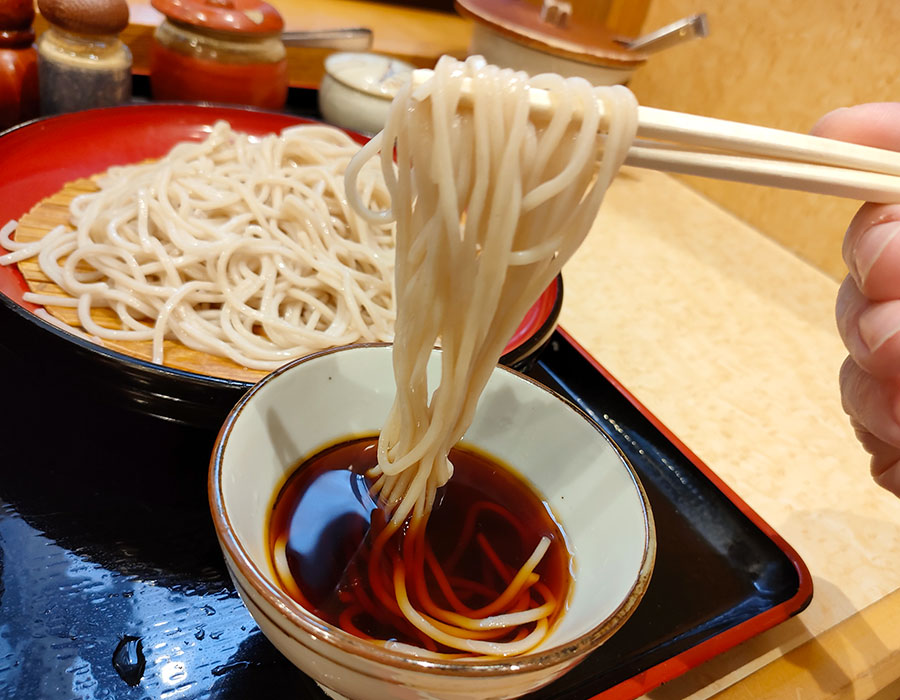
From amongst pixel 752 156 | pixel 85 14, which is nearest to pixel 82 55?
pixel 85 14

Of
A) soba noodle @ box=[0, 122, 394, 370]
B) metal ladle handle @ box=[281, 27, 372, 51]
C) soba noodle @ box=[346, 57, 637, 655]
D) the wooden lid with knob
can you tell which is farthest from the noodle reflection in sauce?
metal ladle handle @ box=[281, 27, 372, 51]

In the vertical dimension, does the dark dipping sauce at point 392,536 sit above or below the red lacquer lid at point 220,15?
below

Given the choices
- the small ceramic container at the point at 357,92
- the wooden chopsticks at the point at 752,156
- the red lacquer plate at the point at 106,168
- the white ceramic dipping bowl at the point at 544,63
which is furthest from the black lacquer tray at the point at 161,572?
the white ceramic dipping bowl at the point at 544,63

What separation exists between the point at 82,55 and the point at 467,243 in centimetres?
125

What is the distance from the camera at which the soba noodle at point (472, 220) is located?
25.5 inches

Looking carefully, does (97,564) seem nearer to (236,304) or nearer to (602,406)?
(236,304)

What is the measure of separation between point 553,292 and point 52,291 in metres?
0.80

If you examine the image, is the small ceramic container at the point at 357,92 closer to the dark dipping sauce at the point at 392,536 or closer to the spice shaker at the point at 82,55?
the spice shaker at the point at 82,55

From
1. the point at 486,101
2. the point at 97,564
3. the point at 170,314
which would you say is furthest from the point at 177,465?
the point at 486,101

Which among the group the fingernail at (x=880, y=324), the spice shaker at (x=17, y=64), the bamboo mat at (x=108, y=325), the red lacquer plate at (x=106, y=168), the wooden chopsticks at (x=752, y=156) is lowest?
the bamboo mat at (x=108, y=325)

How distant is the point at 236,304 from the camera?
3.75 feet

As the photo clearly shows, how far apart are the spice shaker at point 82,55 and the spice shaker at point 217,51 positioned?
13 centimetres

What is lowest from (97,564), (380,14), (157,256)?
(97,564)

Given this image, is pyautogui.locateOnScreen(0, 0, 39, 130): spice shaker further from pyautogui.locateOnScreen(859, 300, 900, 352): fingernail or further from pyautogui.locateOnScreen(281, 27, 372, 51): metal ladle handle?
pyautogui.locateOnScreen(859, 300, 900, 352): fingernail
